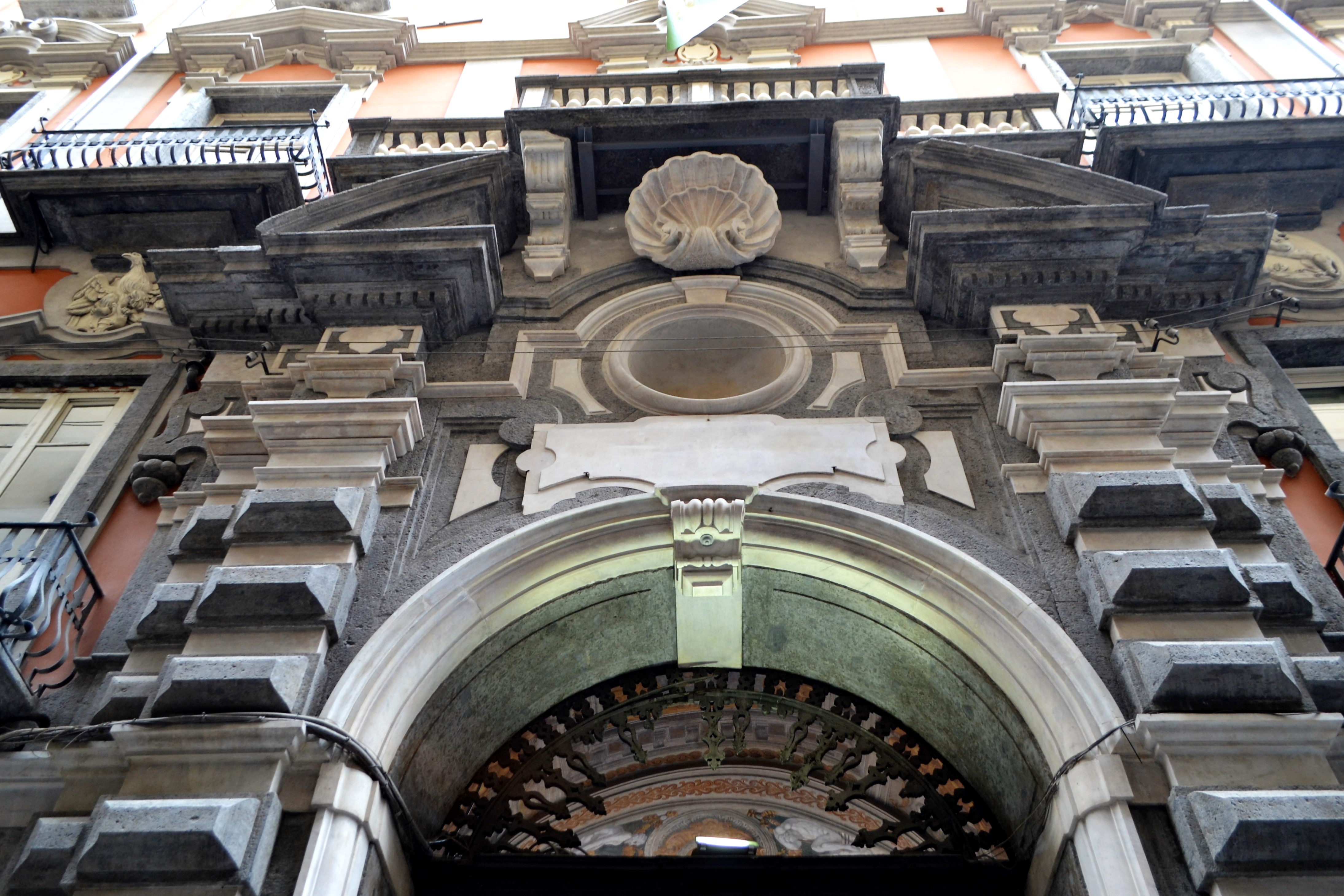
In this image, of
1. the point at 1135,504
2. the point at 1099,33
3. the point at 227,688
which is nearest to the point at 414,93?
the point at 1099,33

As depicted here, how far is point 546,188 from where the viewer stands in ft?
28.0

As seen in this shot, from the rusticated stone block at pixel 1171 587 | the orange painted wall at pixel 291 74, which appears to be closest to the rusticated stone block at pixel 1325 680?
the rusticated stone block at pixel 1171 587

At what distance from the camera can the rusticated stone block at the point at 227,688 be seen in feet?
15.9

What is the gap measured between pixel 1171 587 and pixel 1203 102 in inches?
274

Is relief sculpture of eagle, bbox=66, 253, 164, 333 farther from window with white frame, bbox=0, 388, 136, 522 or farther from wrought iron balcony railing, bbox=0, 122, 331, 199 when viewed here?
wrought iron balcony railing, bbox=0, 122, 331, 199

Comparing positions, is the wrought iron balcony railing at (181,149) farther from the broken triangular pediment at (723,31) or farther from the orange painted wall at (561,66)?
the broken triangular pediment at (723,31)

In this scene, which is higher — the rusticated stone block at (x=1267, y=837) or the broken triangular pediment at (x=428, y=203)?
the broken triangular pediment at (x=428, y=203)

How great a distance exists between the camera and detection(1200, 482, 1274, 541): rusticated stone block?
5859mm

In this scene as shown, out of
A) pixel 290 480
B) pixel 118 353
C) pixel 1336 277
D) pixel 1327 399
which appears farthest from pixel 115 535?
pixel 1336 277

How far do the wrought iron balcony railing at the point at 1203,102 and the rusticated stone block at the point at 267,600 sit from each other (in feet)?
25.0

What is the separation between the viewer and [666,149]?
28.7 feet

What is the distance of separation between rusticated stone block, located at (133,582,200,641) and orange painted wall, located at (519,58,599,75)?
9034 millimetres

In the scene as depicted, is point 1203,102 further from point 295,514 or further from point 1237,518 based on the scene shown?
point 295,514

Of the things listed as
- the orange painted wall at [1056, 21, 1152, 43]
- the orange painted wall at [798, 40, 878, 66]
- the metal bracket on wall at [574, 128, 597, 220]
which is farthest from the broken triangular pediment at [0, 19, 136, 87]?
the orange painted wall at [1056, 21, 1152, 43]
